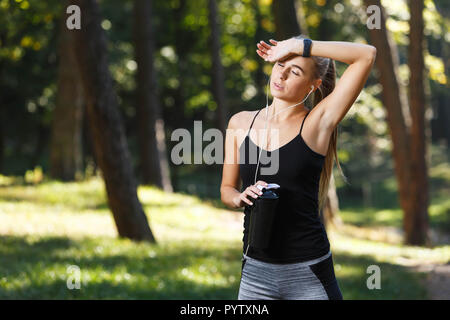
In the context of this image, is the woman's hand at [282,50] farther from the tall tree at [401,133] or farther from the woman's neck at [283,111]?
the tall tree at [401,133]

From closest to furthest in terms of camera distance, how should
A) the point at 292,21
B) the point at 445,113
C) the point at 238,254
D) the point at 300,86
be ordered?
the point at 300,86, the point at 238,254, the point at 292,21, the point at 445,113

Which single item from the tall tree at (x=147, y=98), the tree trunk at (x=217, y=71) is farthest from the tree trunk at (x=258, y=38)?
the tall tree at (x=147, y=98)

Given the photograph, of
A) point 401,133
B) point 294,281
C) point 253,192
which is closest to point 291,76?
point 253,192

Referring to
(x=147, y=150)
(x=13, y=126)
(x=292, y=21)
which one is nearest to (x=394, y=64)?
(x=292, y=21)

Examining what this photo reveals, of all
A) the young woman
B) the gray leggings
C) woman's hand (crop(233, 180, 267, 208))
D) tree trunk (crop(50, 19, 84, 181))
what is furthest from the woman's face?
tree trunk (crop(50, 19, 84, 181))

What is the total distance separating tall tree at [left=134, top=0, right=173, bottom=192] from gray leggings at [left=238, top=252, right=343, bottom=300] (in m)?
15.6

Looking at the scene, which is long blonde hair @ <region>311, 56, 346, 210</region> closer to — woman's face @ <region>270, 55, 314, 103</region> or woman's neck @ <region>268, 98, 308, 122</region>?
woman's face @ <region>270, 55, 314, 103</region>

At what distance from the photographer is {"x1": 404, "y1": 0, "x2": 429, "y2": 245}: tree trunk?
15.6 meters

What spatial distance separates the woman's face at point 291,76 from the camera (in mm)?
3479

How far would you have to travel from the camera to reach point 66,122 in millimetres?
17094

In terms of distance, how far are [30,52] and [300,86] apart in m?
23.4

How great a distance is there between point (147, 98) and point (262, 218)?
15811 mm

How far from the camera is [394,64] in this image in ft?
52.5
